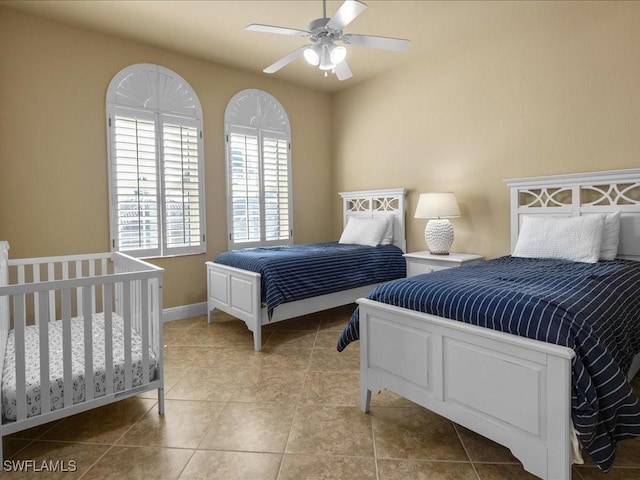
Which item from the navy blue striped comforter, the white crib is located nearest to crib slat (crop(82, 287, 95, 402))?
the white crib

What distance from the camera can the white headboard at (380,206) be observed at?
437 cm

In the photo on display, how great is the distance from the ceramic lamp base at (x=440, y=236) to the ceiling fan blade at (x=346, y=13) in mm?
2111

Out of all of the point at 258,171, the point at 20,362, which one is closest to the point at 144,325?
the point at 20,362

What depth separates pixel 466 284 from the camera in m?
1.86

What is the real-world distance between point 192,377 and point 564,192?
10.8 ft

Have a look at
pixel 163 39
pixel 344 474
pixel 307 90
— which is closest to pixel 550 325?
pixel 344 474

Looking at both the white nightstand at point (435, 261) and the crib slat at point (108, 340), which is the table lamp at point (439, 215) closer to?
the white nightstand at point (435, 261)

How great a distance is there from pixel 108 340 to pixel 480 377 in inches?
70.0

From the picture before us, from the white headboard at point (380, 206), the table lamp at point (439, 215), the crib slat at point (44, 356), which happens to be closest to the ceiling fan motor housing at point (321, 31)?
the table lamp at point (439, 215)

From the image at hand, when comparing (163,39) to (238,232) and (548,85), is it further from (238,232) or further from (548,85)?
(548,85)

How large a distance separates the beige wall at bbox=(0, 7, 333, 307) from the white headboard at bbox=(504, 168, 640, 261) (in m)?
3.14

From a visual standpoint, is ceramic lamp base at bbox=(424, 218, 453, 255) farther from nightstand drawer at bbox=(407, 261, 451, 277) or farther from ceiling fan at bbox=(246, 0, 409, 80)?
ceiling fan at bbox=(246, 0, 409, 80)

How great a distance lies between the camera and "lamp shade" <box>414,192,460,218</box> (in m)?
3.62

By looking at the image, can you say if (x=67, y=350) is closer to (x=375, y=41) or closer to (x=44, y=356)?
A: (x=44, y=356)
